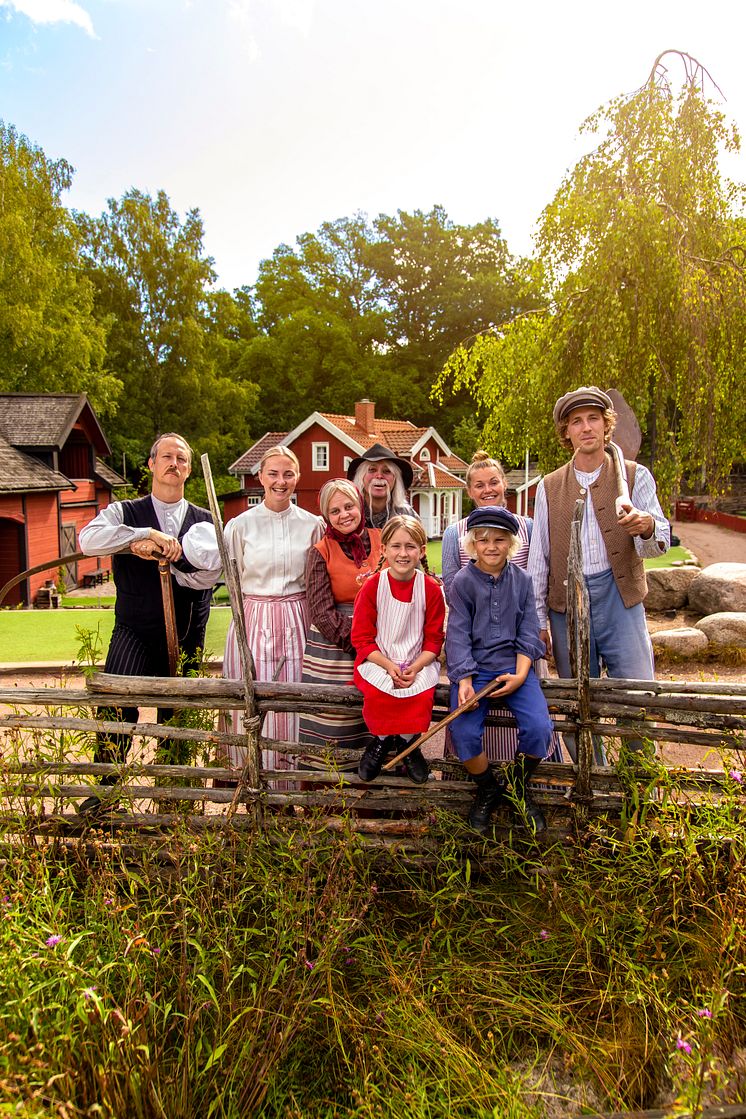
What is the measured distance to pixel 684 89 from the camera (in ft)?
30.0

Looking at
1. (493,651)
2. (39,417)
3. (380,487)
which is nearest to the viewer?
(493,651)

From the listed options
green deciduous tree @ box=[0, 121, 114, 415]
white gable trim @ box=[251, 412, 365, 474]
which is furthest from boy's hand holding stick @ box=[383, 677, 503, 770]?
white gable trim @ box=[251, 412, 365, 474]

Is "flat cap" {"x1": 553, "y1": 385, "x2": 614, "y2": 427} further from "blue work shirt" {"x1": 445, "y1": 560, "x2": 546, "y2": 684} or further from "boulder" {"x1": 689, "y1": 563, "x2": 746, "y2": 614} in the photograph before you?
"boulder" {"x1": 689, "y1": 563, "x2": 746, "y2": 614}

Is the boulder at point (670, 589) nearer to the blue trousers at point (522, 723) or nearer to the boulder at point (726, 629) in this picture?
the boulder at point (726, 629)

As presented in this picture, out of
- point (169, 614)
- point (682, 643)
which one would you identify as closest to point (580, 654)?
point (169, 614)

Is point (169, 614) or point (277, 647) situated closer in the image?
point (169, 614)

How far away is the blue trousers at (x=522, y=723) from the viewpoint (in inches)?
117

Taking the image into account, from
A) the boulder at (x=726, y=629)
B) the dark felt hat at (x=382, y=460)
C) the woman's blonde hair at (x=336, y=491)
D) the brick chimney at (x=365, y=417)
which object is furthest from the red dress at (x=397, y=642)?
the brick chimney at (x=365, y=417)

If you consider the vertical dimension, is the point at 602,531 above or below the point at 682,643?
above

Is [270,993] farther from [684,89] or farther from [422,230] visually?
[422,230]

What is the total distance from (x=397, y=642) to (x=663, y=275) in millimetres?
7784

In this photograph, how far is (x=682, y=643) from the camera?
7574 millimetres

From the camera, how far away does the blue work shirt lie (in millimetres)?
3078

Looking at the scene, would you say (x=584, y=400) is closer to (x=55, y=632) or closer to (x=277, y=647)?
(x=277, y=647)
